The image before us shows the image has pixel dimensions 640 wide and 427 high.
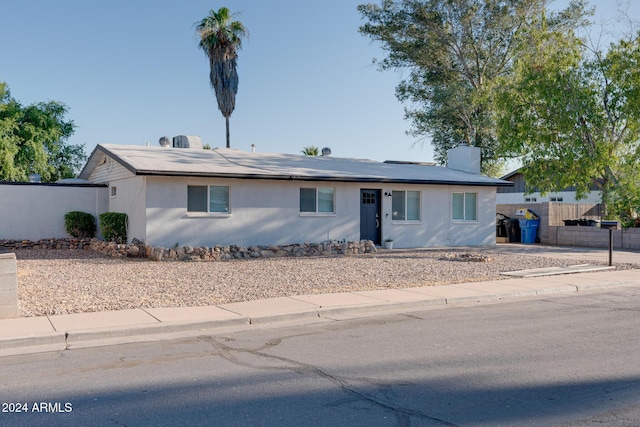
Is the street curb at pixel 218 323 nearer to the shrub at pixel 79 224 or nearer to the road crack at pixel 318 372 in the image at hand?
the road crack at pixel 318 372

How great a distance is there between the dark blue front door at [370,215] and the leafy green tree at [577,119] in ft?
21.5

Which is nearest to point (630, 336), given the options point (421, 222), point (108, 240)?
point (421, 222)

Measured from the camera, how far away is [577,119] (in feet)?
79.0

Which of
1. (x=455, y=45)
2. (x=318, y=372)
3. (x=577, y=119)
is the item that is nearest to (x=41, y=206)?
(x=318, y=372)

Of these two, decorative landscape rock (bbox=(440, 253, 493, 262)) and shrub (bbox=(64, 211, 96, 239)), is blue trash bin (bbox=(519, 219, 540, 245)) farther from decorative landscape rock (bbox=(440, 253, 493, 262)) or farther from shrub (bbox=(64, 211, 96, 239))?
shrub (bbox=(64, 211, 96, 239))

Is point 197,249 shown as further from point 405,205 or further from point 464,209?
point 464,209

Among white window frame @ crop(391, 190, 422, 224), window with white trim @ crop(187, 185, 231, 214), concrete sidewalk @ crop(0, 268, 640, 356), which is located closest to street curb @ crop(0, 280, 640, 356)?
concrete sidewalk @ crop(0, 268, 640, 356)

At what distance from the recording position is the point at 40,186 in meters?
23.0

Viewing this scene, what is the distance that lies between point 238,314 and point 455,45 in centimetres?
3236

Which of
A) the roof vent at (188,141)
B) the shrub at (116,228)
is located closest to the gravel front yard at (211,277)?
the shrub at (116,228)

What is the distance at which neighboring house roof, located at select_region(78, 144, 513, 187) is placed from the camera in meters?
19.3

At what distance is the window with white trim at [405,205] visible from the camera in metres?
23.8

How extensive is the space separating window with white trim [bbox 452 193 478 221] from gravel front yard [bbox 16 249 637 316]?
4619 mm

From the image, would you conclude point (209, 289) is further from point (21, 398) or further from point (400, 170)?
point (400, 170)
